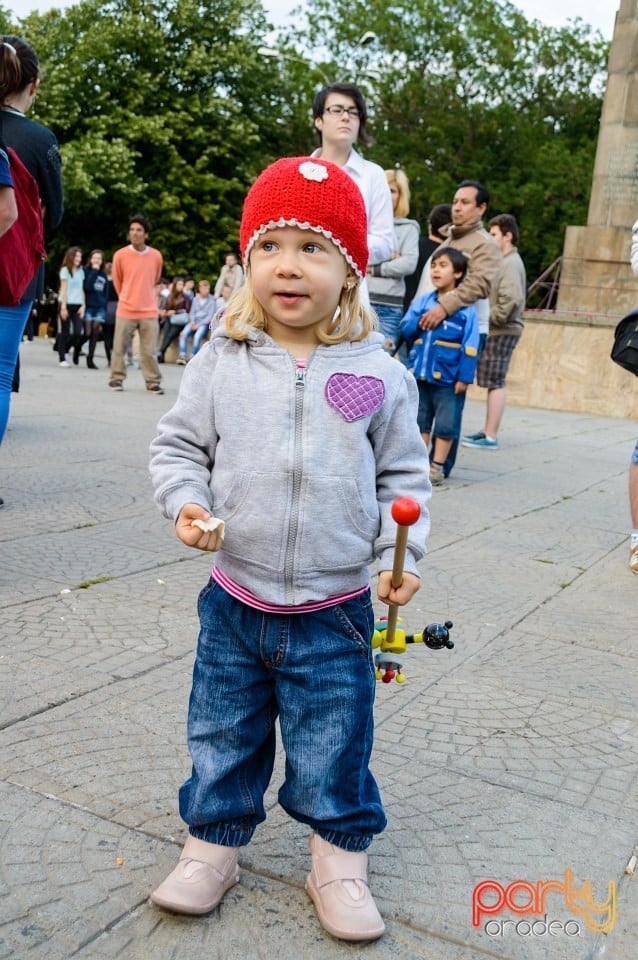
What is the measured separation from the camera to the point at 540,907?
6.78 ft

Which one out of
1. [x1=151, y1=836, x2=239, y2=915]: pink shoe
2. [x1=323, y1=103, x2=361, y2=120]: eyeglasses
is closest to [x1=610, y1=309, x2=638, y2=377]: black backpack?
[x1=323, y1=103, x2=361, y2=120]: eyeglasses

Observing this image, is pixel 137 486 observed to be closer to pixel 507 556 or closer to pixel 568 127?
pixel 507 556

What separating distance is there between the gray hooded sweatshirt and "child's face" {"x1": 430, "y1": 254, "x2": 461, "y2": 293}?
14.6ft

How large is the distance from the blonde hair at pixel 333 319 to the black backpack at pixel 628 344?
2.75 m

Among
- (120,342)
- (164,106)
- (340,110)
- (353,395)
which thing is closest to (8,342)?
(340,110)

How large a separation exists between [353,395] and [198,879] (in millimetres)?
970

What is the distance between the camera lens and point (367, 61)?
38031mm

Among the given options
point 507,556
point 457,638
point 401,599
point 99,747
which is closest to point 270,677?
point 401,599

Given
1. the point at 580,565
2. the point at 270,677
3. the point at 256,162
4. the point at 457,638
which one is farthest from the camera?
the point at 256,162

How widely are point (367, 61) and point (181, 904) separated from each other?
39524mm

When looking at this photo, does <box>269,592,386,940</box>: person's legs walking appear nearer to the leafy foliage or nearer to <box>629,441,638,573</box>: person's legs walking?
<box>629,441,638,573</box>: person's legs walking

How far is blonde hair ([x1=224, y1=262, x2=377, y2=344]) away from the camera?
7.00ft

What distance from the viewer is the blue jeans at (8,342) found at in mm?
4332

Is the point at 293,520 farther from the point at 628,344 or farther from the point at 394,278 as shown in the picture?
the point at 394,278
